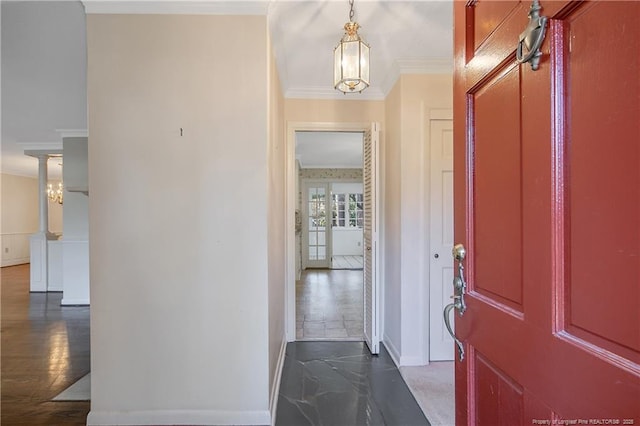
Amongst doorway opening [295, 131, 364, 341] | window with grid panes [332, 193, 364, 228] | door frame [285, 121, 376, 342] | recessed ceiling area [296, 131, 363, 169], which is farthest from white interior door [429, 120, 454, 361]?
window with grid panes [332, 193, 364, 228]

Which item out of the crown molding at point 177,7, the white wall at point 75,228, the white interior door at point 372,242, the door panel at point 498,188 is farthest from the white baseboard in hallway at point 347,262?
the door panel at point 498,188

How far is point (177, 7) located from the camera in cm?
191

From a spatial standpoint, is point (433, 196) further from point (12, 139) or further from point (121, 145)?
point (12, 139)

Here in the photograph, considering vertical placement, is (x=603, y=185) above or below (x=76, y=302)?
above

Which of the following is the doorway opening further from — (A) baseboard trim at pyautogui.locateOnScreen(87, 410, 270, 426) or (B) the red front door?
(B) the red front door

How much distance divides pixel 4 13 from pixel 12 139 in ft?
14.4

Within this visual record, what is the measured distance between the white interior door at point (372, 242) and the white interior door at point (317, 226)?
4756 mm

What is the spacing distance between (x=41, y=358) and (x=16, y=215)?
8.24 m

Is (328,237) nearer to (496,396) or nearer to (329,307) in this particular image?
(329,307)

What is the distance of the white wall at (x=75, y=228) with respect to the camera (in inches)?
188

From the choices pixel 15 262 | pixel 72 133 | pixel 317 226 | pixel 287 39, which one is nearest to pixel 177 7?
pixel 287 39

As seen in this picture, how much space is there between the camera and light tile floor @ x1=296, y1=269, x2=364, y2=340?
3.59 metres

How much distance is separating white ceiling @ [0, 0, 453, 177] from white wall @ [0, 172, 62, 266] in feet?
21.8

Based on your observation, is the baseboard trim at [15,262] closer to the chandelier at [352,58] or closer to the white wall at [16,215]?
the white wall at [16,215]
